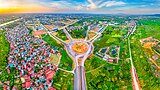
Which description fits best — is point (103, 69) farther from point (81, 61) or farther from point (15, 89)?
point (15, 89)

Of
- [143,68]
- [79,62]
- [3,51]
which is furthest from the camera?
[3,51]

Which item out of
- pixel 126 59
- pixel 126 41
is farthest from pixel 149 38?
pixel 126 59

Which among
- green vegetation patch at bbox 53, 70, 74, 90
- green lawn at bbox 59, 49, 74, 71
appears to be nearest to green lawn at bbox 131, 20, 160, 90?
green vegetation patch at bbox 53, 70, 74, 90

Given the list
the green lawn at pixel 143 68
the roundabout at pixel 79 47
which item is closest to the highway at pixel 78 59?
the roundabout at pixel 79 47

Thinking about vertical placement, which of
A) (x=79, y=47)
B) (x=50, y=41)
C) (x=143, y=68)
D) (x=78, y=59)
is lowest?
(x=143, y=68)

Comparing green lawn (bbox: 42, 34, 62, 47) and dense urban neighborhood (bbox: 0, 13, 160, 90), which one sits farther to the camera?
green lawn (bbox: 42, 34, 62, 47)

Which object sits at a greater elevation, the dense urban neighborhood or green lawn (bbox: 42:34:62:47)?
green lawn (bbox: 42:34:62:47)

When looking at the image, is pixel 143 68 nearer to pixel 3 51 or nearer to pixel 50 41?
pixel 50 41

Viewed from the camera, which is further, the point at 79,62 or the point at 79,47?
the point at 79,47

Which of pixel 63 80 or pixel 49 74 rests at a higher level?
pixel 49 74

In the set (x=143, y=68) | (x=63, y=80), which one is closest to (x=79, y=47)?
(x=63, y=80)

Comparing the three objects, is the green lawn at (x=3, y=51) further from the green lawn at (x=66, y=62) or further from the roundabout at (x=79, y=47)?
the roundabout at (x=79, y=47)

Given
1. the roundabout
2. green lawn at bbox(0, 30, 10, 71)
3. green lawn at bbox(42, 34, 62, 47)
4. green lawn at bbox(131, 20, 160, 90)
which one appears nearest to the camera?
green lawn at bbox(131, 20, 160, 90)

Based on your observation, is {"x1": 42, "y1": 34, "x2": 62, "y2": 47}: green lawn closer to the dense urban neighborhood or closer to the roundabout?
the dense urban neighborhood
